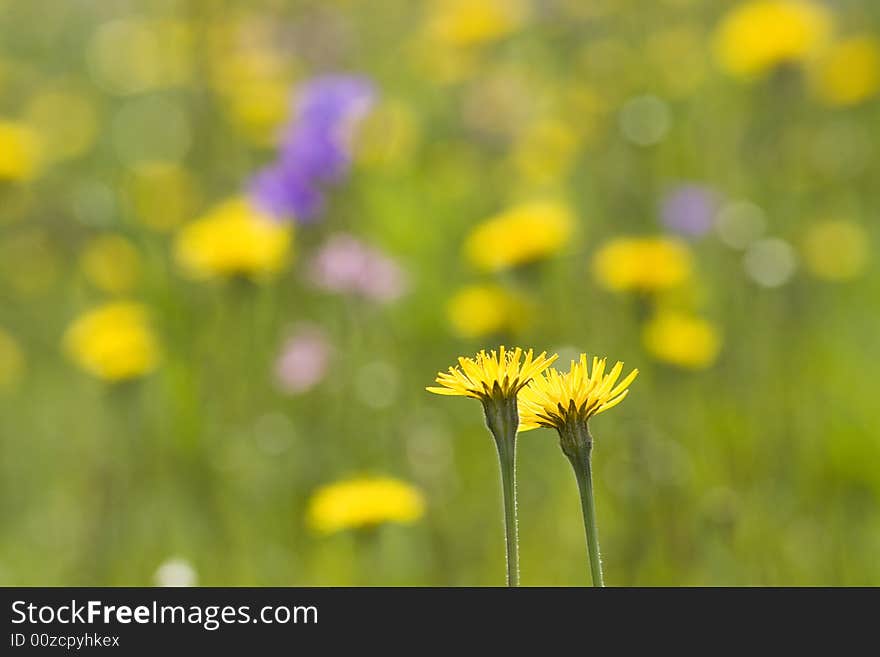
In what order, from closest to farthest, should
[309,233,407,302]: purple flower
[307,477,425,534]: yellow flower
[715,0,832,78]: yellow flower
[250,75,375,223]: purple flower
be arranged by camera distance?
[307,477,425,534]: yellow flower
[309,233,407,302]: purple flower
[250,75,375,223]: purple flower
[715,0,832,78]: yellow flower

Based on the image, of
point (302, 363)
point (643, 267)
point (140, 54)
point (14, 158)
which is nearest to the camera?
point (643, 267)

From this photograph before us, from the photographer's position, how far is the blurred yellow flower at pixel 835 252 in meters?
1.99

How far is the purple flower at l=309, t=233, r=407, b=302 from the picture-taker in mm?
1744

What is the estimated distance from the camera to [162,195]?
8.11ft

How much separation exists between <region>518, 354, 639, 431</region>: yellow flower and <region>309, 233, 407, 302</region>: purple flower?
1.14 meters

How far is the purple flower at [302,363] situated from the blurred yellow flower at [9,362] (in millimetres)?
542

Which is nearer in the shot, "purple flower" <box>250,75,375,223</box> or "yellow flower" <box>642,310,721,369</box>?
"yellow flower" <box>642,310,721,369</box>

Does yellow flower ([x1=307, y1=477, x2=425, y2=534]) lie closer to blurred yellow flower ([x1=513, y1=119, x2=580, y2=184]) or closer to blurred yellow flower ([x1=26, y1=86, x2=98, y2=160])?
blurred yellow flower ([x1=513, y1=119, x2=580, y2=184])

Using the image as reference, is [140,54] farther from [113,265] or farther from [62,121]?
[113,265]

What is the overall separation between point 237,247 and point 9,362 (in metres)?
0.74

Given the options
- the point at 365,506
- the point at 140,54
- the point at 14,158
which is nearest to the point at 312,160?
the point at 14,158

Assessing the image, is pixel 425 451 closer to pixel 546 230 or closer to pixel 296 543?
pixel 296 543

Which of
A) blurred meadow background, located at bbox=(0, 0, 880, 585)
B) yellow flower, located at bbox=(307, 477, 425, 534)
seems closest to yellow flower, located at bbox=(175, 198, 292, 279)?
blurred meadow background, located at bbox=(0, 0, 880, 585)

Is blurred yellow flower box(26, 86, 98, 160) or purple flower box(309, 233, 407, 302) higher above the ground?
blurred yellow flower box(26, 86, 98, 160)
